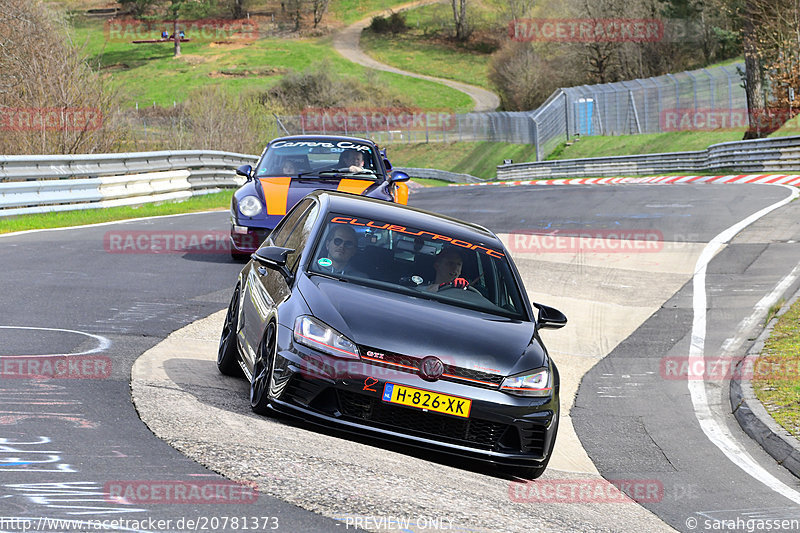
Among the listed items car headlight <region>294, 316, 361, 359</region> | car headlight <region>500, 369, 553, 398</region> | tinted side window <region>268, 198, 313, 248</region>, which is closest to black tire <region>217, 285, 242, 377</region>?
tinted side window <region>268, 198, 313, 248</region>

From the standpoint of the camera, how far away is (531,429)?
6.48m

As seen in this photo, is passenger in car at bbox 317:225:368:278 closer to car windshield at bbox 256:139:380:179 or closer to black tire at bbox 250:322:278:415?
black tire at bbox 250:322:278:415

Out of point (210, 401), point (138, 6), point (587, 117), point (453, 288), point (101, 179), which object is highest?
point (138, 6)

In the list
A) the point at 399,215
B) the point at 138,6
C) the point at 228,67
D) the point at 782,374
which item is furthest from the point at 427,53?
the point at 399,215

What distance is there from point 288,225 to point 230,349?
47.3 inches

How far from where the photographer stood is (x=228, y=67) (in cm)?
10881

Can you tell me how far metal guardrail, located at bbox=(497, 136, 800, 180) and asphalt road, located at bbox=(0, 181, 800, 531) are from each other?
1239cm

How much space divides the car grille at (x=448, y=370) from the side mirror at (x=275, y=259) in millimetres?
1188

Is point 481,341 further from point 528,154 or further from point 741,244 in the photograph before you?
point 528,154

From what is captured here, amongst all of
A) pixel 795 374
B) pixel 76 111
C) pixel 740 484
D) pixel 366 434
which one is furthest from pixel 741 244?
pixel 76 111

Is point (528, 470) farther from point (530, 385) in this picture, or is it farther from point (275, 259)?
point (275, 259)

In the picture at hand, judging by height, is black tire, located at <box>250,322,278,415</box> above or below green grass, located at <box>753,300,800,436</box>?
above

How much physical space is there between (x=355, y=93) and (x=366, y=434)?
91.8 metres

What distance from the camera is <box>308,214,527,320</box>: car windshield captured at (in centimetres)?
732
